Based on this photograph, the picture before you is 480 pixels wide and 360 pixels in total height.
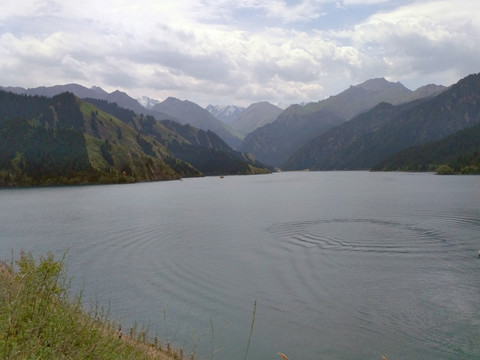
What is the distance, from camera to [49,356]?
14.2 metres

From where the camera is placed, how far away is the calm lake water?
96.6 feet

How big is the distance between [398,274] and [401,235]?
27159 mm

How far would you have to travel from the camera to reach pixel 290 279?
45062 millimetres

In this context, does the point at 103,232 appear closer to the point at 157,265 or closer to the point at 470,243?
the point at 157,265

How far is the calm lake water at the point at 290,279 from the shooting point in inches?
1160

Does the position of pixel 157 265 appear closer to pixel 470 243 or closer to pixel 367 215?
pixel 470 243

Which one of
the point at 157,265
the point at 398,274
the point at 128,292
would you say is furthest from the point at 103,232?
the point at 398,274

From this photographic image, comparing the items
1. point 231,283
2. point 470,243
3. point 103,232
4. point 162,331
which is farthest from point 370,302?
point 103,232

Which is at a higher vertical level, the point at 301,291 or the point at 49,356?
the point at 49,356

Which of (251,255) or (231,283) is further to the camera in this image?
(251,255)

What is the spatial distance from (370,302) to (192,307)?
56.8 ft

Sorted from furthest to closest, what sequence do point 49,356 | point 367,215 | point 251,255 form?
point 367,215, point 251,255, point 49,356

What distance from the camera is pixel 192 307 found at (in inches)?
1433

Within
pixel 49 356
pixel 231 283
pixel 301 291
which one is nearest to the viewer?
pixel 49 356
